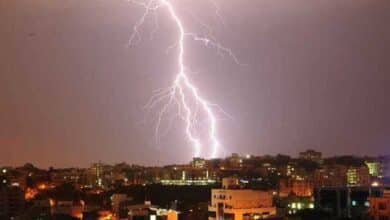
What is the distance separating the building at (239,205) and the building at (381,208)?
8.54 ft

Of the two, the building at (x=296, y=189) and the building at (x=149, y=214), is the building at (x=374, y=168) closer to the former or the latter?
the building at (x=296, y=189)

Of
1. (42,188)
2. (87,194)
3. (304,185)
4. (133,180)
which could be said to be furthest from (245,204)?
(133,180)

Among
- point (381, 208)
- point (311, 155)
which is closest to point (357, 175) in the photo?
point (311, 155)

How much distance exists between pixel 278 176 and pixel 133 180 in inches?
368

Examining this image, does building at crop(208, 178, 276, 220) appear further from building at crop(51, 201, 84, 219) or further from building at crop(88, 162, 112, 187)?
building at crop(88, 162, 112, 187)

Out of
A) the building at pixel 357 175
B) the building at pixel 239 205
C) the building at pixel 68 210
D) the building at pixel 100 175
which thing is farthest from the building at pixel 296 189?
the building at pixel 100 175

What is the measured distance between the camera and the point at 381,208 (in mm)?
12398

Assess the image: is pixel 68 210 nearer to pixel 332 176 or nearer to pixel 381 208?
pixel 381 208

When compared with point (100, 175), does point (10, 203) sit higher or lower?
lower

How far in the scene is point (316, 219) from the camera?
12.8 metres

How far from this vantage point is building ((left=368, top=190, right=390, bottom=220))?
484 inches

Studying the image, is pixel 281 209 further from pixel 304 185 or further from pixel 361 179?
pixel 361 179

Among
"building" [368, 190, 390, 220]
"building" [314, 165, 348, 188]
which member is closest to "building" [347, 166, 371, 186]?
"building" [314, 165, 348, 188]

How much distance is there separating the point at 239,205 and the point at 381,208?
3052mm
